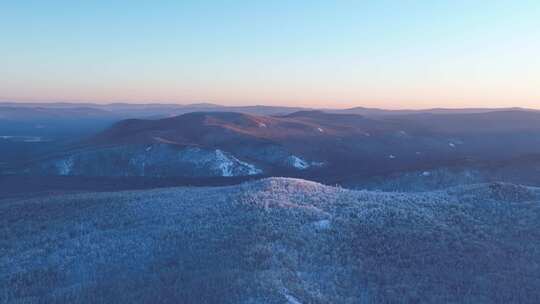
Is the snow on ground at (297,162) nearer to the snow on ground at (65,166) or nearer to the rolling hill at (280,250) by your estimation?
the snow on ground at (65,166)

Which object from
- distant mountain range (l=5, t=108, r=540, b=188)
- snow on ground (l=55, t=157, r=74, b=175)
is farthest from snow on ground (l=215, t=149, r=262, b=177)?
snow on ground (l=55, t=157, r=74, b=175)

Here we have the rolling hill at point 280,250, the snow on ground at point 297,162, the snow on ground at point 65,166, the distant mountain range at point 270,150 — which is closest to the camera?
the rolling hill at point 280,250

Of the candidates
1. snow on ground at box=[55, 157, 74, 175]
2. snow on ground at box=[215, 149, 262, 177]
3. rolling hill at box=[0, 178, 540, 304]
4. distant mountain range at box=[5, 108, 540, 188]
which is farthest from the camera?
snow on ground at box=[55, 157, 74, 175]

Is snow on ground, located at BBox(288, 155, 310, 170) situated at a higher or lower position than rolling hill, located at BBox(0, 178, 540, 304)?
lower

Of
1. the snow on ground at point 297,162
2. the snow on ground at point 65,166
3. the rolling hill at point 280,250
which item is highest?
the rolling hill at point 280,250

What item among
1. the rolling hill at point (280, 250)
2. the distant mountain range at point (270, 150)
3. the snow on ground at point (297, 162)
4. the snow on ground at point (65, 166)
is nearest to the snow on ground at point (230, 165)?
the distant mountain range at point (270, 150)

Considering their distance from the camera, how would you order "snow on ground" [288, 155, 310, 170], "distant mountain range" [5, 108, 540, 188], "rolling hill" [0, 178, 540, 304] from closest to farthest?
"rolling hill" [0, 178, 540, 304] → "distant mountain range" [5, 108, 540, 188] → "snow on ground" [288, 155, 310, 170]

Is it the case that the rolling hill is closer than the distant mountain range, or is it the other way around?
the rolling hill

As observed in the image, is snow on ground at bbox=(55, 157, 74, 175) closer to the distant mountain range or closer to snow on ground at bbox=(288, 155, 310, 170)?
the distant mountain range

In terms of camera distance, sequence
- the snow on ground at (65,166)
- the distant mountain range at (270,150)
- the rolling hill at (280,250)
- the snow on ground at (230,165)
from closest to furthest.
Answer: the rolling hill at (280,250) < the snow on ground at (230,165) < the distant mountain range at (270,150) < the snow on ground at (65,166)

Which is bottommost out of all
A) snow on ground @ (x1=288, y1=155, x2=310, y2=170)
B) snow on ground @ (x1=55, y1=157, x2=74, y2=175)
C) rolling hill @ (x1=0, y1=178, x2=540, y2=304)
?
snow on ground @ (x1=55, y1=157, x2=74, y2=175)

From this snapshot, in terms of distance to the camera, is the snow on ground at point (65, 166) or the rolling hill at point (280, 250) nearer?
the rolling hill at point (280, 250)

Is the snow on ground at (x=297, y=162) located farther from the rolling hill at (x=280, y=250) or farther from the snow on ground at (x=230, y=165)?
the rolling hill at (x=280, y=250)

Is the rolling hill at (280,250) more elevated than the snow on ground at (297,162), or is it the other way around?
the rolling hill at (280,250)
